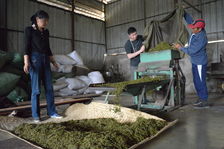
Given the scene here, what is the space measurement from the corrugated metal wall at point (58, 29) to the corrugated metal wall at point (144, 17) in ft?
2.13

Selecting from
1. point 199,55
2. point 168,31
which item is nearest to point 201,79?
point 199,55

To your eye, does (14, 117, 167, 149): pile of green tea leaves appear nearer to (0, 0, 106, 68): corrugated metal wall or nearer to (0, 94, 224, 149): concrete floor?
(0, 94, 224, 149): concrete floor

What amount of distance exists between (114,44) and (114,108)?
7176 millimetres

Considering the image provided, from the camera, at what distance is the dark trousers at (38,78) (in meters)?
2.09

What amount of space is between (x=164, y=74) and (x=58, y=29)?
19.3ft

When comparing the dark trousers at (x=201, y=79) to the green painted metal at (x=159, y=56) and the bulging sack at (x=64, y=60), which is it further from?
the bulging sack at (x=64, y=60)

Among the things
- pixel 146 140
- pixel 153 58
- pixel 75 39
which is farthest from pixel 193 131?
pixel 75 39

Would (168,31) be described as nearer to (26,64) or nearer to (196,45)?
(196,45)

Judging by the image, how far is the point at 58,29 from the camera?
748 centimetres

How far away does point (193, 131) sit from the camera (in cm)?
167

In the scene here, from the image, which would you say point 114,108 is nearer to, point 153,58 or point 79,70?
point 153,58

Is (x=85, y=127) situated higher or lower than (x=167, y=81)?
lower

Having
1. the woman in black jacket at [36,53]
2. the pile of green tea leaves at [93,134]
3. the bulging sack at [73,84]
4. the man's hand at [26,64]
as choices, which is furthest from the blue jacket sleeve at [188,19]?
the bulging sack at [73,84]

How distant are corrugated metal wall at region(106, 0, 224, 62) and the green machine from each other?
3.22 meters
